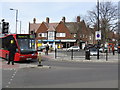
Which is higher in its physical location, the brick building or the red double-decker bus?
the brick building

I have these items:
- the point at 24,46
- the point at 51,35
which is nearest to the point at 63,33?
the point at 51,35

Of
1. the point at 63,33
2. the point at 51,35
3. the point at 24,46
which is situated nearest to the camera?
the point at 24,46

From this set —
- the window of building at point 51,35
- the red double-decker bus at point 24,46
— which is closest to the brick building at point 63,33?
the window of building at point 51,35

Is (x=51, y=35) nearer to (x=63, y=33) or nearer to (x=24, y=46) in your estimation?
(x=63, y=33)

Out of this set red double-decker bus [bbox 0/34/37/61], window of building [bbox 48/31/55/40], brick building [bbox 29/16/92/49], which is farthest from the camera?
window of building [bbox 48/31/55/40]

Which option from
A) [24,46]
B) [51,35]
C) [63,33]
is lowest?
[24,46]

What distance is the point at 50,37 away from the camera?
269 ft

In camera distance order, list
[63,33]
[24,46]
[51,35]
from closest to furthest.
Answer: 1. [24,46]
2. [51,35]
3. [63,33]

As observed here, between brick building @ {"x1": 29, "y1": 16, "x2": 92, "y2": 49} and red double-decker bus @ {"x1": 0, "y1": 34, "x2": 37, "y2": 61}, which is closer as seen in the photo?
red double-decker bus @ {"x1": 0, "y1": 34, "x2": 37, "y2": 61}

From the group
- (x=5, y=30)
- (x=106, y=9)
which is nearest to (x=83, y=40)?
→ (x=106, y=9)

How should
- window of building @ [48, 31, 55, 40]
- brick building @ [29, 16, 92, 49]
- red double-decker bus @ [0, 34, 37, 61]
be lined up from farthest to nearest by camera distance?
window of building @ [48, 31, 55, 40], brick building @ [29, 16, 92, 49], red double-decker bus @ [0, 34, 37, 61]

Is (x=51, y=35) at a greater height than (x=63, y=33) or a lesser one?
lesser

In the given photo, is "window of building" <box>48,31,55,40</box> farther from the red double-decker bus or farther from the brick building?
the red double-decker bus

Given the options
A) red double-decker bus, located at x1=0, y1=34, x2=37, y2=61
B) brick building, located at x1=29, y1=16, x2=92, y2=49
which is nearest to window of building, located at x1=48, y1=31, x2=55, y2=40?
brick building, located at x1=29, y1=16, x2=92, y2=49
